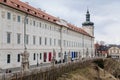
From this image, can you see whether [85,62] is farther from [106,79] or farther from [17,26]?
[17,26]

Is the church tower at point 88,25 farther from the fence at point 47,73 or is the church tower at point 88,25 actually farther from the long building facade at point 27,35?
the fence at point 47,73

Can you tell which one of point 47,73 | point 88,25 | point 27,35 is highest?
point 88,25

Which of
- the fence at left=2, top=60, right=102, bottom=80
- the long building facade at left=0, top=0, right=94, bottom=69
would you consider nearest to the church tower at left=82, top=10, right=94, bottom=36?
the long building facade at left=0, top=0, right=94, bottom=69

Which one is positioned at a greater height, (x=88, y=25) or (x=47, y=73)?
(x=88, y=25)

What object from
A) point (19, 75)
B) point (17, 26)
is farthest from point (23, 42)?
point (19, 75)

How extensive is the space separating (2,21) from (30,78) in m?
13.9

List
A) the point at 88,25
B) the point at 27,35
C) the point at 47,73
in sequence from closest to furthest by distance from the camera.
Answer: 1. the point at 47,73
2. the point at 27,35
3. the point at 88,25

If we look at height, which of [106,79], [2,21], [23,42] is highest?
[2,21]

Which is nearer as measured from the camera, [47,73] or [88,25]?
[47,73]

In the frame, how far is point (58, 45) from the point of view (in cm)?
8044

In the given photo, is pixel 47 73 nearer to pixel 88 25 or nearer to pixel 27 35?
pixel 27 35

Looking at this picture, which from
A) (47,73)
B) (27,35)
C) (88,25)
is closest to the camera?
(47,73)

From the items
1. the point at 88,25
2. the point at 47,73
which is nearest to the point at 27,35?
the point at 47,73

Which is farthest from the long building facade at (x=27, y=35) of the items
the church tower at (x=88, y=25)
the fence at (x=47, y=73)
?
the church tower at (x=88, y=25)
